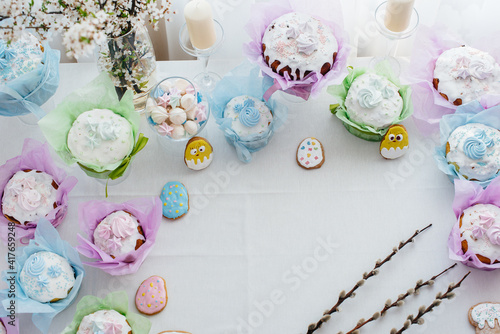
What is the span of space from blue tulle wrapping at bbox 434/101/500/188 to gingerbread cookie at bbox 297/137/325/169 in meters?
0.31

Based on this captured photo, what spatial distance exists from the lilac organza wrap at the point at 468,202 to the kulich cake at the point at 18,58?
3.72 feet

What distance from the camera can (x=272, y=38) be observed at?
127 cm

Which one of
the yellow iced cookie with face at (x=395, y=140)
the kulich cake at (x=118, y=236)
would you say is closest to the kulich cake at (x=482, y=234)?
the yellow iced cookie with face at (x=395, y=140)

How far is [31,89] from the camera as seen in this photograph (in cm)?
125

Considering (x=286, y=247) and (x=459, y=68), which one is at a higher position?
(x=459, y=68)

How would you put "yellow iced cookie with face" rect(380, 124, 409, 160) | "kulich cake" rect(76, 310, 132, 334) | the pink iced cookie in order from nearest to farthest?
"kulich cake" rect(76, 310, 132, 334)
the pink iced cookie
"yellow iced cookie with face" rect(380, 124, 409, 160)

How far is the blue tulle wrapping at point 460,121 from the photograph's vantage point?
Result: 122 cm

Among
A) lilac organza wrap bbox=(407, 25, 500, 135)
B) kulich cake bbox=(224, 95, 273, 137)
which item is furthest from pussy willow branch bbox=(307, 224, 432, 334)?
kulich cake bbox=(224, 95, 273, 137)

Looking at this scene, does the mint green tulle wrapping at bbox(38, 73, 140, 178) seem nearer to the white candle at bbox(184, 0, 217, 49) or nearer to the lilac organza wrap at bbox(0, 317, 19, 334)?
the white candle at bbox(184, 0, 217, 49)

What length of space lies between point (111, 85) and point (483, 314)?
1096 mm

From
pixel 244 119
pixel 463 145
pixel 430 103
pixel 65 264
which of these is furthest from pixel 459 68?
pixel 65 264

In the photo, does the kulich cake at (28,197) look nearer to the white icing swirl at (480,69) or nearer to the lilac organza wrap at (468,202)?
the lilac organza wrap at (468,202)

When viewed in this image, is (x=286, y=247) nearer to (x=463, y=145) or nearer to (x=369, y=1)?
(x=463, y=145)

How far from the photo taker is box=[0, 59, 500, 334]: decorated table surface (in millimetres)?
1185
